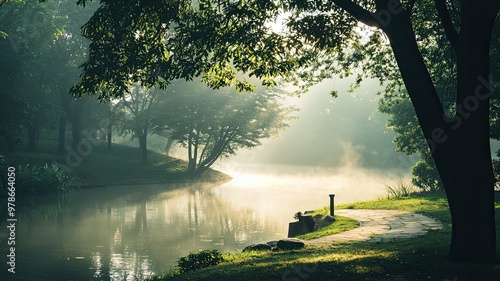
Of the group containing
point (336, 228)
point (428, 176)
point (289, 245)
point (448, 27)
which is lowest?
point (289, 245)

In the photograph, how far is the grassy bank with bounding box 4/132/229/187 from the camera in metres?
42.2

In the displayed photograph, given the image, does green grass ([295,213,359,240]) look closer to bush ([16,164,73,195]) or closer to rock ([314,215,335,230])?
rock ([314,215,335,230])

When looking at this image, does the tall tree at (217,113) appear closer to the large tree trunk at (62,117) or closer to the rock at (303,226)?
the large tree trunk at (62,117)

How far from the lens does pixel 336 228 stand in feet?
54.5

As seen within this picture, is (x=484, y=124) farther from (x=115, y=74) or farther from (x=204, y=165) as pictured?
(x=204, y=165)

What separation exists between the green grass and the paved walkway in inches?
11.9

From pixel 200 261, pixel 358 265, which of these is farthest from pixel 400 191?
pixel 358 265

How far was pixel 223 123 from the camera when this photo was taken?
5391 centimetres

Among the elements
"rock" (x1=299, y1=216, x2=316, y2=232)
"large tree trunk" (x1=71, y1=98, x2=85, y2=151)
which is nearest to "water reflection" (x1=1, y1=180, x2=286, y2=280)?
"rock" (x1=299, y1=216, x2=316, y2=232)

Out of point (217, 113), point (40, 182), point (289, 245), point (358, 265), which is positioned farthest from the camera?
point (217, 113)

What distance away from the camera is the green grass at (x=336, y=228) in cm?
1563

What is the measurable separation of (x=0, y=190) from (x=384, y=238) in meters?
24.8

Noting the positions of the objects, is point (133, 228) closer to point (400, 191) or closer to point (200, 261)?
point (200, 261)

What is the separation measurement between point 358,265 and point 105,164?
1695 inches
